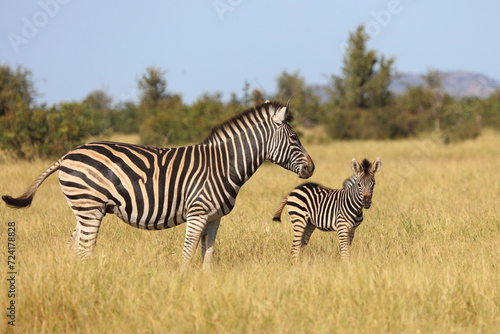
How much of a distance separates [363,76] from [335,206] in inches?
1195

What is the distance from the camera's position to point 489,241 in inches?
275

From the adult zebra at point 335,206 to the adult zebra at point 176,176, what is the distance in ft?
2.69

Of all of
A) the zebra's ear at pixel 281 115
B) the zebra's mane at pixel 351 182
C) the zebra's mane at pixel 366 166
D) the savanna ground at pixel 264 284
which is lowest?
the savanna ground at pixel 264 284

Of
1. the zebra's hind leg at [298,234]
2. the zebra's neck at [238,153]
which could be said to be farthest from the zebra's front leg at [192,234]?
the zebra's hind leg at [298,234]

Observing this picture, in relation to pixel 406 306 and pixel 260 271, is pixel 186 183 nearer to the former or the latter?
pixel 260 271

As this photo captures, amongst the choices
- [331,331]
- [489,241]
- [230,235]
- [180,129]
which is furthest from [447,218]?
[180,129]

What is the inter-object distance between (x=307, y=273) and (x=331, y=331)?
1.22m

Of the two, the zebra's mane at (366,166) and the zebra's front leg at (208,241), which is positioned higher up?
the zebra's mane at (366,166)

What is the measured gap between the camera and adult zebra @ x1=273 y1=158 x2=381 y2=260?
6.27 metres

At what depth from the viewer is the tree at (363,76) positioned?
35.1 m

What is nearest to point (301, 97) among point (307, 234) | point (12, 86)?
point (12, 86)

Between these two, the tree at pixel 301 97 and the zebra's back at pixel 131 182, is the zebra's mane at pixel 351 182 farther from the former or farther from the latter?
the tree at pixel 301 97

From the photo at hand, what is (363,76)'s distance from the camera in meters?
35.6

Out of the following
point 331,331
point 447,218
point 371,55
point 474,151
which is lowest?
point 331,331
